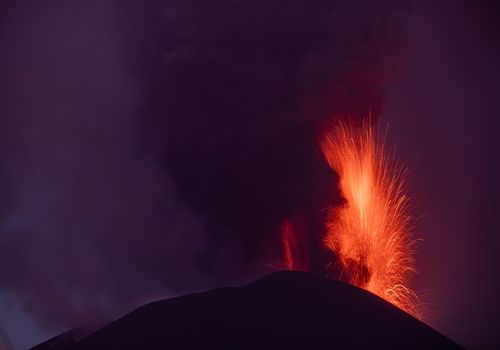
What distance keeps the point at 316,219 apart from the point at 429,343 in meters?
9.25

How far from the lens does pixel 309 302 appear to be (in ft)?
48.2

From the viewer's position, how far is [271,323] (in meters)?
13.4

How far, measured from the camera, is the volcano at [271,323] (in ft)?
42.0

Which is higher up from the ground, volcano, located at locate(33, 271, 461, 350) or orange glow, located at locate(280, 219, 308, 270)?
orange glow, located at locate(280, 219, 308, 270)

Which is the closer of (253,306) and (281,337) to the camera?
(281,337)

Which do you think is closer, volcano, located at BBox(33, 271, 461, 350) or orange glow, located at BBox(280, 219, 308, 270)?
volcano, located at BBox(33, 271, 461, 350)

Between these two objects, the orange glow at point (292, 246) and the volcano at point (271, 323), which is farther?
the orange glow at point (292, 246)

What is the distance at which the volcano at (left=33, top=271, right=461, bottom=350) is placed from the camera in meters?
12.8

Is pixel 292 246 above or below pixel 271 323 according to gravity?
above

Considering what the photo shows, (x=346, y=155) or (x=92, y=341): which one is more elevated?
(x=346, y=155)

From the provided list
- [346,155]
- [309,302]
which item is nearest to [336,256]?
[346,155]

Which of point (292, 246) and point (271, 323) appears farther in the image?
point (292, 246)

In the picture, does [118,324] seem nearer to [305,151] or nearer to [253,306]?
[253,306]

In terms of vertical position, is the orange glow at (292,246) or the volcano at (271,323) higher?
the orange glow at (292,246)
